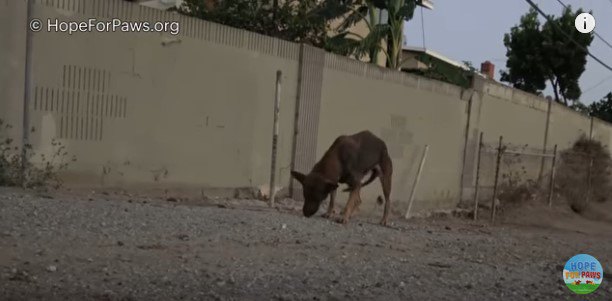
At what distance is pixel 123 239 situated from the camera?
6383mm

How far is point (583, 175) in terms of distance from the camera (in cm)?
2169

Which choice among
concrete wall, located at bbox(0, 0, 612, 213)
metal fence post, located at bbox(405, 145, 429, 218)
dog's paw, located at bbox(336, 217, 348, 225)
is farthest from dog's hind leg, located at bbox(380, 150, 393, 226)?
metal fence post, located at bbox(405, 145, 429, 218)

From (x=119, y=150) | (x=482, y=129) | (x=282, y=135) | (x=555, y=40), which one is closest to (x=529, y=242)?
(x=282, y=135)

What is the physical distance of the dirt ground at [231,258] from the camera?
508cm

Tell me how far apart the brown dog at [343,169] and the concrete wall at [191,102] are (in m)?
1.89

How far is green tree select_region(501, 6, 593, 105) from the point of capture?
2888cm

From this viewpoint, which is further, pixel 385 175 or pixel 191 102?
pixel 385 175

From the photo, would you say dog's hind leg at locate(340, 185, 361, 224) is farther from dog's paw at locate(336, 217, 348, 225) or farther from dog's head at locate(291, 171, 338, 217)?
dog's head at locate(291, 171, 338, 217)

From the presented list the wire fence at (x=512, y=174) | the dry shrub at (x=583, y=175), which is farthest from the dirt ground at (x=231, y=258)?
the dry shrub at (x=583, y=175)

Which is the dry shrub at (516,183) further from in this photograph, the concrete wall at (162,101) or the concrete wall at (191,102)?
the concrete wall at (162,101)

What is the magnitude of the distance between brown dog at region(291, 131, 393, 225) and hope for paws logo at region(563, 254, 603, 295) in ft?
10.2

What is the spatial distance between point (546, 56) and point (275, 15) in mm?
17228

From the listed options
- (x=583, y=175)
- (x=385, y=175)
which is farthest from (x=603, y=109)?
(x=385, y=175)

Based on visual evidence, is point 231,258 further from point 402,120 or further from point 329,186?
point 402,120
